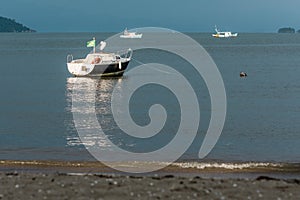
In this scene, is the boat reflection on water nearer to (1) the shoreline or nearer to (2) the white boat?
(2) the white boat

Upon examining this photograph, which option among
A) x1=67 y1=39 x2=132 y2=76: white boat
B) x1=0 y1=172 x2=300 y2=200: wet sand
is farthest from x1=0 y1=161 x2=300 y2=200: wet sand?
x1=67 y1=39 x2=132 y2=76: white boat

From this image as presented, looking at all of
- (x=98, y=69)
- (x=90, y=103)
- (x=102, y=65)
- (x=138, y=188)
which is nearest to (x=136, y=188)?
(x=138, y=188)

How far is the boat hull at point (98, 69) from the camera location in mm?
64938

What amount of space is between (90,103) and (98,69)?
1995 centimetres

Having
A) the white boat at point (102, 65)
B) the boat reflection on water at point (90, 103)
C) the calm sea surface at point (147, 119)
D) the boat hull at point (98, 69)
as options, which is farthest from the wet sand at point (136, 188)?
the boat hull at point (98, 69)

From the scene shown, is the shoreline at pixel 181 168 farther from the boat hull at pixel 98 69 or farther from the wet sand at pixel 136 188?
the boat hull at pixel 98 69

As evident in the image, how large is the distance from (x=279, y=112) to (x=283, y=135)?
9213 millimetres

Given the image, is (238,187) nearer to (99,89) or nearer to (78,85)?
(99,89)

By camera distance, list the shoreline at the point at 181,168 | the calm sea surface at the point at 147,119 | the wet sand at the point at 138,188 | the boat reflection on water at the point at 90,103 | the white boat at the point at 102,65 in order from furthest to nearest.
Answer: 1. the white boat at the point at 102,65
2. the boat reflection on water at the point at 90,103
3. the calm sea surface at the point at 147,119
4. the shoreline at the point at 181,168
5. the wet sand at the point at 138,188

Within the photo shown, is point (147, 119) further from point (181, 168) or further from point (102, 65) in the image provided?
point (102, 65)

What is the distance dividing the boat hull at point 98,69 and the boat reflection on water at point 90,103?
0.63 metres

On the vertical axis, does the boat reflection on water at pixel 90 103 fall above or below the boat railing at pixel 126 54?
below

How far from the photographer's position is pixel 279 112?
39125 mm

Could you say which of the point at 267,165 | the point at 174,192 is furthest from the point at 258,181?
the point at 267,165
